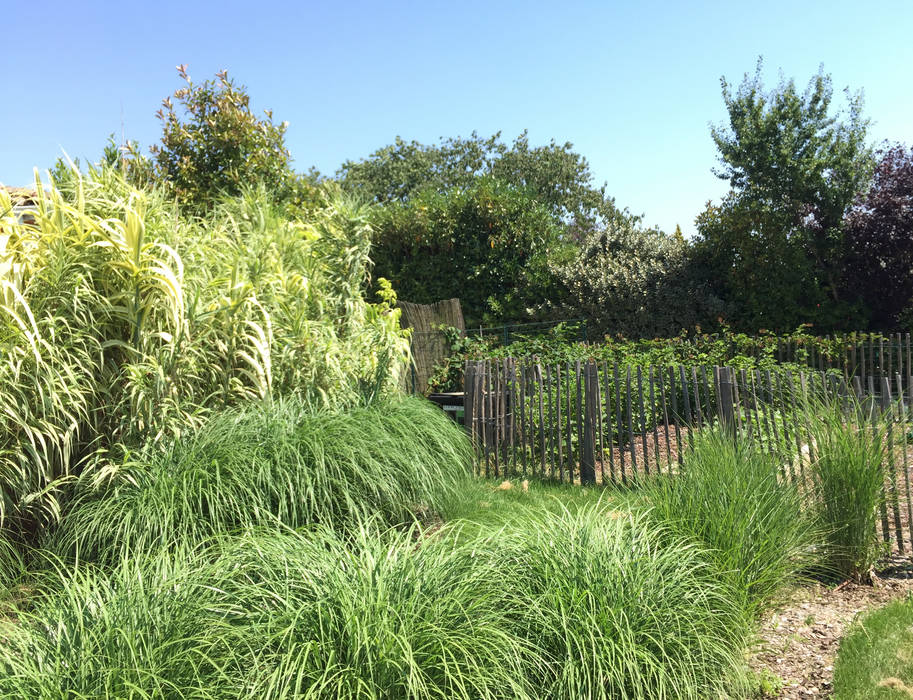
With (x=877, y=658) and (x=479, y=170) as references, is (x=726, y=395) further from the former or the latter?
(x=479, y=170)

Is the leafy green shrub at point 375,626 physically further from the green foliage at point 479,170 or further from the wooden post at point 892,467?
the green foliage at point 479,170

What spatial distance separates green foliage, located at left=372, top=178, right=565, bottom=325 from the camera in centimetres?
1315

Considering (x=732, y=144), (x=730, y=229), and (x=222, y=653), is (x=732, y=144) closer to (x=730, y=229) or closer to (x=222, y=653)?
(x=730, y=229)

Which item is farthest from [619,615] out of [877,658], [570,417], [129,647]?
[570,417]

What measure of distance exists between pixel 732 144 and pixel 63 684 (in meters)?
17.2

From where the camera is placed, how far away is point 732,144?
16.2 m

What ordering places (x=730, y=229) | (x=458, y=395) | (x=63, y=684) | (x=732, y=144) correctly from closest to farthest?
(x=63, y=684), (x=458, y=395), (x=730, y=229), (x=732, y=144)

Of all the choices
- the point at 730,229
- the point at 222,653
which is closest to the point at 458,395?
the point at 222,653

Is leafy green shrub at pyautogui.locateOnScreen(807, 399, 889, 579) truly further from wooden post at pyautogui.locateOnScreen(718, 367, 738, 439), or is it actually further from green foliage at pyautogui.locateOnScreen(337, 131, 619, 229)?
green foliage at pyautogui.locateOnScreen(337, 131, 619, 229)

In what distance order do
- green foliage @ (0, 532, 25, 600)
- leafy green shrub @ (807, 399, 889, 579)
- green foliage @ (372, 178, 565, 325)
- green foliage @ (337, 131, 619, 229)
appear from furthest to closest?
1. green foliage @ (337, 131, 619, 229)
2. green foliage @ (372, 178, 565, 325)
3. leafy green shrub @ (807, 399, 889, 579)
4. green foliage @ (0, 532, 25, 600)

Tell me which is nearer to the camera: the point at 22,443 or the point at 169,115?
the point at 22,443

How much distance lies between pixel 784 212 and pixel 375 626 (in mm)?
14855

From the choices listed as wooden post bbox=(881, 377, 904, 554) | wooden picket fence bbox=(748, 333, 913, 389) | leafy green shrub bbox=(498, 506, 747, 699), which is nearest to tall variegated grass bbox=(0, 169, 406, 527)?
leafy green shrub bbox=(498, 506, 747, 699)

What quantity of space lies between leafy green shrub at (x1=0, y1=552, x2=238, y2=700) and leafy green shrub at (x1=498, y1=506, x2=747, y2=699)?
3.96ft
